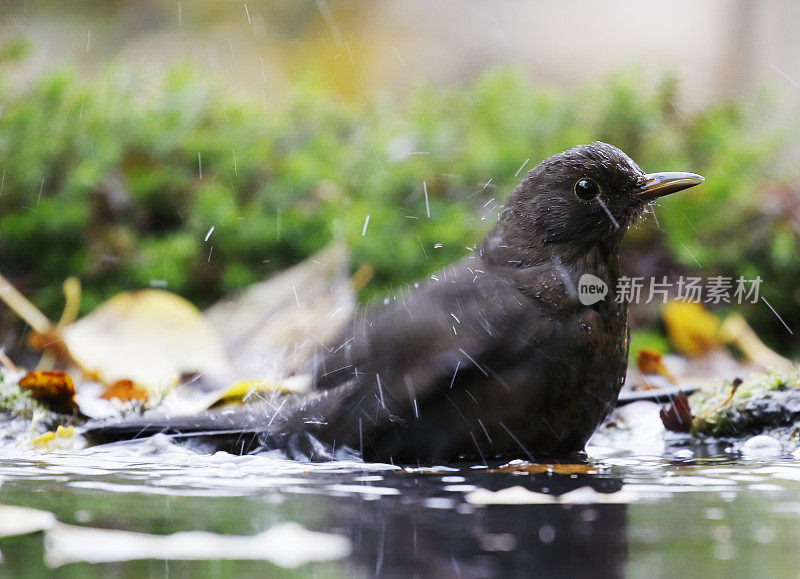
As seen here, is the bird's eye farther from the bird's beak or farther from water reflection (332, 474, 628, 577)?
water reflection (332, 474, 628, 577)

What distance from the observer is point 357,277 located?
580 centimetres

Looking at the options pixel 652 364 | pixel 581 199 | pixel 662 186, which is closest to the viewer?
pixel 581 199

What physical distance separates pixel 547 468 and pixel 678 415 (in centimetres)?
97

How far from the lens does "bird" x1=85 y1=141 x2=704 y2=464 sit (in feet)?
9.52

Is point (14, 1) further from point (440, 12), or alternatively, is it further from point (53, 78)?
point (53, 78)

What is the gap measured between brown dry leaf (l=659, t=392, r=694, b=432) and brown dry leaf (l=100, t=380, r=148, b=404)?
1.99 meters

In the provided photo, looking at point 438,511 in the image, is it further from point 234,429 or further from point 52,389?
point 52,389

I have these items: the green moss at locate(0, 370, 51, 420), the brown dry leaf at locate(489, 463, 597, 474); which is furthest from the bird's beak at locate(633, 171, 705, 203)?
the green moss at locate(0, 370, 51, 420)

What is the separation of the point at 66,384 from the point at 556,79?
12145 mm

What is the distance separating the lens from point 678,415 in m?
3.53

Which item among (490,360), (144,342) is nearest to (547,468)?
(490,360)

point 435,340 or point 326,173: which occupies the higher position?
point 326,173

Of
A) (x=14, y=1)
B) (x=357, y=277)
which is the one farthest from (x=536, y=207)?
(x=14, y=1)

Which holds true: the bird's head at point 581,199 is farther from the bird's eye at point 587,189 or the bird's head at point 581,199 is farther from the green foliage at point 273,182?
the green foliage at point 273,182
